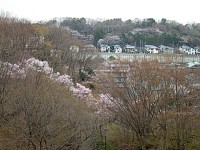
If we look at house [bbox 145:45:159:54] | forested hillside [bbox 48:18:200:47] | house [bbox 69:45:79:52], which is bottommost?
house [bbox 145:45:159:54]

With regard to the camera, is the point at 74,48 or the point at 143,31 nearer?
the point at 74,48

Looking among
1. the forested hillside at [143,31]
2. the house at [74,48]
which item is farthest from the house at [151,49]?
the house at [74,48]

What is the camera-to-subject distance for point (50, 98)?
1512 cm

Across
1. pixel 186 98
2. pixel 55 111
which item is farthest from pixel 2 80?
pixel 186 98

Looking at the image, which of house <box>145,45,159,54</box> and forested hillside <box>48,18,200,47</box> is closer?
house <box>145,45,159,54</box>

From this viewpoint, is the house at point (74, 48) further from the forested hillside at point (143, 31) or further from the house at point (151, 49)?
the forested hillside at point (143, 31)

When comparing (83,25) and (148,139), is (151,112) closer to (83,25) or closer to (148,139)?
(148,139)

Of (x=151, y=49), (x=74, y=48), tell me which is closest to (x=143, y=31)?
(x=151, y=49)

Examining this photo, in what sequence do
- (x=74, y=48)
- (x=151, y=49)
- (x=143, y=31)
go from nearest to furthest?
(x=74, y=48) → (x=151, y=49) → (x=143, y=31)

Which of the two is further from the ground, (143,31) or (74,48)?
(143,31)

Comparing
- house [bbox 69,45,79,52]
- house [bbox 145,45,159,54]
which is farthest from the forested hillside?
house [bbox 69,45,79,52]

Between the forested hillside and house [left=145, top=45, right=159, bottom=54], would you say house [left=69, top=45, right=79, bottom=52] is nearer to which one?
house [left=145, top=45, right=159, bottom=54]

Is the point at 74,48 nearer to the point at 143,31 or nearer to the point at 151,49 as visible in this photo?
the point at 151,49

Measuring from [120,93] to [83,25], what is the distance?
5507cm
